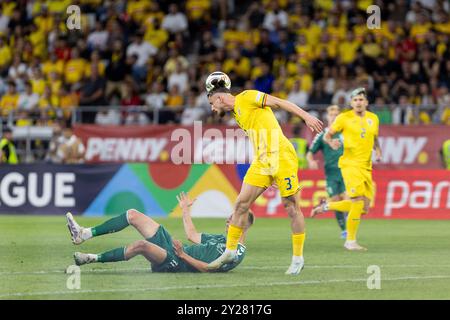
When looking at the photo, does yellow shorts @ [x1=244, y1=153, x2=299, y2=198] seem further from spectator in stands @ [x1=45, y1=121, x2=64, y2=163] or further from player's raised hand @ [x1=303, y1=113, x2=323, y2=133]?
spectator in stands @ [x1=45, y1=121, x2=64, y2=163]

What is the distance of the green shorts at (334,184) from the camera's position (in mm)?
20781

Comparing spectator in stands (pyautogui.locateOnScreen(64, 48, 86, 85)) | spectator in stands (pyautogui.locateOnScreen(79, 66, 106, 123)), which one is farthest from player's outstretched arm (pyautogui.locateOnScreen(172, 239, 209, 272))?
spectator in stands (pyautogui.locateOnScreen(64, 48, 86, 85))

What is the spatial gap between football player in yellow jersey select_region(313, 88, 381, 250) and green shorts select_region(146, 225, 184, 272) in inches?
193

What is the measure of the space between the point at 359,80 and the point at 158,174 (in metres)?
5.72

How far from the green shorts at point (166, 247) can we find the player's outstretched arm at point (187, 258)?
2.4 inches

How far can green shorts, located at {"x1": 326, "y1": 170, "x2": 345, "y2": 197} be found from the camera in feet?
68.2

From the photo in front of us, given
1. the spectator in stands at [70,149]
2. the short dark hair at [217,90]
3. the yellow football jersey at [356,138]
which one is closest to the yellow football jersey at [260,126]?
the short dark hair at [217,90]

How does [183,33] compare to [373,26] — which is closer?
[373,26]

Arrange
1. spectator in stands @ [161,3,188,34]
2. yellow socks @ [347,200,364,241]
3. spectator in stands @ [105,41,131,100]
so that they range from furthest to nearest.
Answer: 1. spectator in stands @ [161,3,188,34]
2. spectator in stands @ [105,41,131,100]
3. yellow socks @ [347,200,364,241]

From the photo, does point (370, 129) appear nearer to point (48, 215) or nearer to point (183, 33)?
point (48, 215)

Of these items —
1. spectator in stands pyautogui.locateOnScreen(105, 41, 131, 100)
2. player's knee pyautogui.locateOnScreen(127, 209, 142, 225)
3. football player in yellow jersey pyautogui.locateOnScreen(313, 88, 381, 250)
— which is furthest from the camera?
spectator in stands pyautogui.locateOnScreen(105, 41, 131, 100)

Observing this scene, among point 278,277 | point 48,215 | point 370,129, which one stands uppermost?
point 370,129
